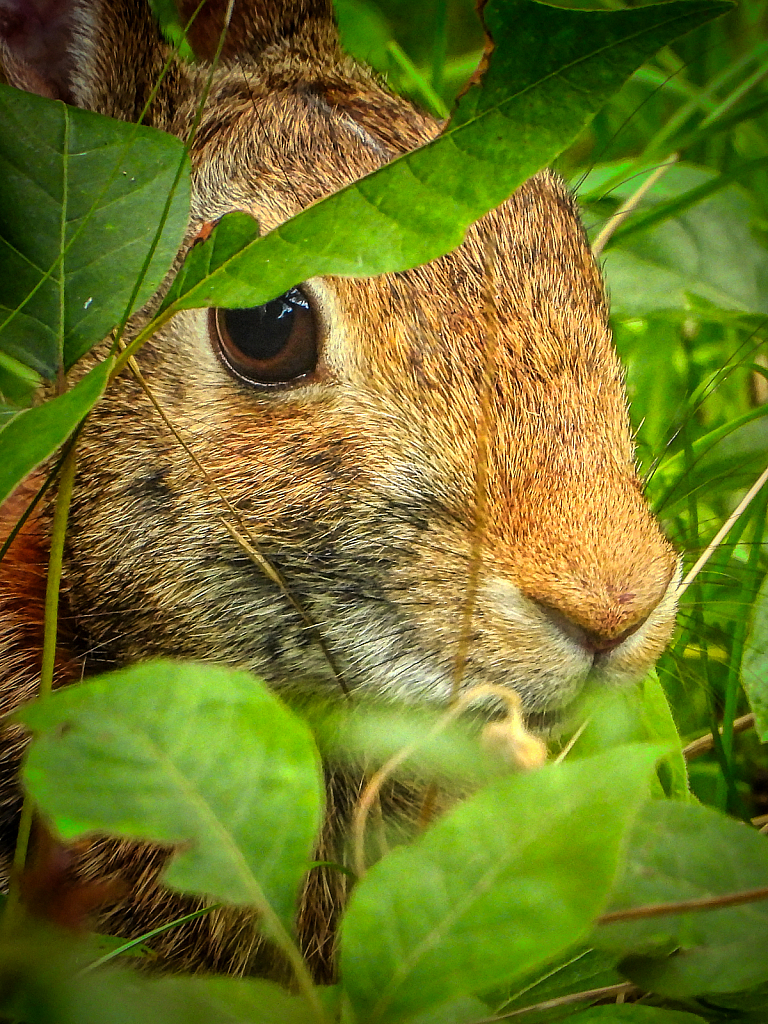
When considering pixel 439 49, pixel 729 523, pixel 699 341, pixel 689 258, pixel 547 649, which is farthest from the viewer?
pixel 699 341

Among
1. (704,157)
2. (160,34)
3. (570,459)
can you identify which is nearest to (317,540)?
(570,459)

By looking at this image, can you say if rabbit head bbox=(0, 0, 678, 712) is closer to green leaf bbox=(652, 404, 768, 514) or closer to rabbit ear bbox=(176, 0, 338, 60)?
rabbit ear bbox=(176, 0, 338, 60)

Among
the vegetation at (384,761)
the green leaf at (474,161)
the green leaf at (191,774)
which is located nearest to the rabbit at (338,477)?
the vegetation at (384,761)

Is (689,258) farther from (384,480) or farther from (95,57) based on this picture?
(95,57)

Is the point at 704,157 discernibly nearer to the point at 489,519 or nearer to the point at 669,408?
the point at 669,408

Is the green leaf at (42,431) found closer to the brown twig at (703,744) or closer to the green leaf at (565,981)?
the green leaf at (565,981)

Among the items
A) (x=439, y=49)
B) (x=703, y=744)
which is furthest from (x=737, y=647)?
(x=439, y=49)
